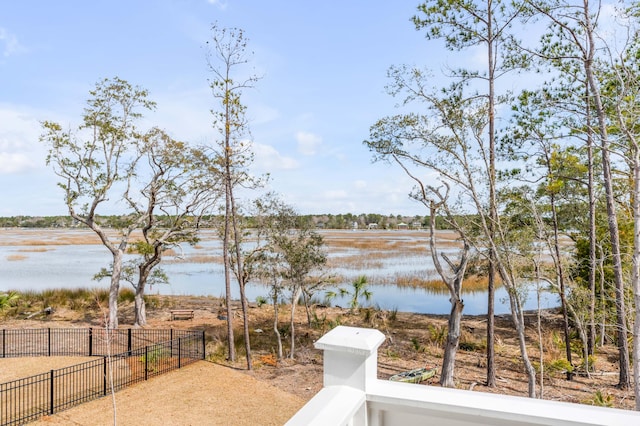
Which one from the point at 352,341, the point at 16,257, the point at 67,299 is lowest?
the point at 67,299

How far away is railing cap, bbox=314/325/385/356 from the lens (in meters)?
1.74

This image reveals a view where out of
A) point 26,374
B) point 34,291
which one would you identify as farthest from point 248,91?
point 34,291

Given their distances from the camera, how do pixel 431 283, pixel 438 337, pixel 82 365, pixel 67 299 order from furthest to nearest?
pixel 431 283, pixel 67 299, pixel 438 337, pixel 82 365

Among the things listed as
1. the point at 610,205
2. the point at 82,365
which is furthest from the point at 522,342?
the point at 82,365

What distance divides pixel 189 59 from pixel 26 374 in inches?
452

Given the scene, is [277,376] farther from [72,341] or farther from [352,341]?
[352,341]

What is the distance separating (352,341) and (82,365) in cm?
1384

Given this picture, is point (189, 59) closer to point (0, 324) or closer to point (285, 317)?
point (285, 317)

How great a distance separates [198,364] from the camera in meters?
12.9

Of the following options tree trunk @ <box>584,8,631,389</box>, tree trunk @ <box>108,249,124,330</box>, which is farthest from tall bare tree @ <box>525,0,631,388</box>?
tree trunk @ <box>108,249,124,330</box>

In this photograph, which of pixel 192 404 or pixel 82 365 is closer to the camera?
pixel 192 404

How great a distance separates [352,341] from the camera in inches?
69.7

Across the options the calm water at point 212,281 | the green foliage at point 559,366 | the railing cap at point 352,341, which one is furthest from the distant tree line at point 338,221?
the railing cap at point 352,341

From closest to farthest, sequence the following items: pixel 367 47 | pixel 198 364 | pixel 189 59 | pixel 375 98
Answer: pixel 367 47 < pixel 375 98 < pixel 198 364 < pixel 189 59
